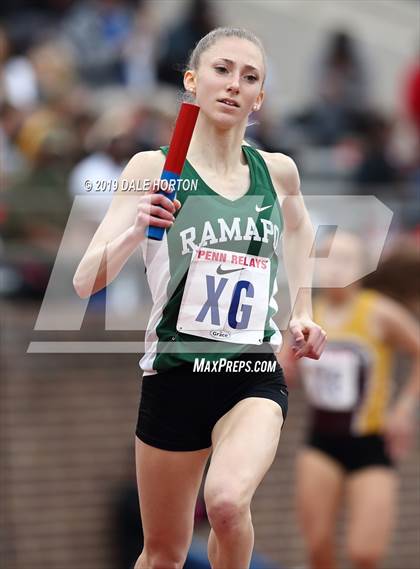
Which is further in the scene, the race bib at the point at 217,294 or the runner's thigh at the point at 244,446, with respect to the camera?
the race bib at the point at 217,294

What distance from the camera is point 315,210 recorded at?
8.75m

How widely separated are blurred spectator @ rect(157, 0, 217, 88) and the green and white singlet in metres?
5.66

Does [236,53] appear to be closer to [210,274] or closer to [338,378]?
[210,274]

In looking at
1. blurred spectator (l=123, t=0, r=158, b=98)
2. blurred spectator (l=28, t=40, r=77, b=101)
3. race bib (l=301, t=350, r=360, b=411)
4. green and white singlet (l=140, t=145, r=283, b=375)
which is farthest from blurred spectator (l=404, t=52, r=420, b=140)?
green and white singlet (l=140, t=145, r=283, b=375)

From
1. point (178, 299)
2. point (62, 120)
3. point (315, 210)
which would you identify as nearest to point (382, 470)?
point (315, 210)

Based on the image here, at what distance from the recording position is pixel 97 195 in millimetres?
7777

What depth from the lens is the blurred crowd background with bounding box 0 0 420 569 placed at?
8.99 metres

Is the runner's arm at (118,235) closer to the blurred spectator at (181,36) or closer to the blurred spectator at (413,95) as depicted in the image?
the blurred spectator at (181,36)

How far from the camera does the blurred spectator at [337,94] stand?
1090 cm

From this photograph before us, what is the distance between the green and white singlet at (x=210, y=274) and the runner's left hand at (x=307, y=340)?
14cm

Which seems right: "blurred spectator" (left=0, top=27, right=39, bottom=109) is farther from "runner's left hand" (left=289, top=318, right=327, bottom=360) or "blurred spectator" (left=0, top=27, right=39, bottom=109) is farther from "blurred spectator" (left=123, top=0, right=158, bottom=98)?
"runner's left hand" (left=289, top=318, right=327, bottom=360)

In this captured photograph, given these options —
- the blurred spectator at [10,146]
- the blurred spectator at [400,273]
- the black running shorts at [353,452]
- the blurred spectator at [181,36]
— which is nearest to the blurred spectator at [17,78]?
the blurred spectator at [10,146]

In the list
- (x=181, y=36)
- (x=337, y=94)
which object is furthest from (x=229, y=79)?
(x=337, y=94)

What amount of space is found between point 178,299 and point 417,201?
5474 mm
